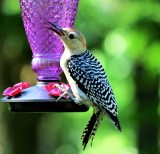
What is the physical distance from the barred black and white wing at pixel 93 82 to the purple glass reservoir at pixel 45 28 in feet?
1.11

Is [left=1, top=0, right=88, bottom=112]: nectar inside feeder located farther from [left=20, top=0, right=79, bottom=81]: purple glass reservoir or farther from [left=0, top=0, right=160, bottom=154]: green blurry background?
[left=0, top=0, right=160, bottom=154]: green blurry background

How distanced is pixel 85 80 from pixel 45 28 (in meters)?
0.73

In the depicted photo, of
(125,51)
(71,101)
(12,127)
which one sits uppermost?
(71,101)

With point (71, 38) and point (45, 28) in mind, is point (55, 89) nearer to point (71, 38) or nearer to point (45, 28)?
point (71, 38)

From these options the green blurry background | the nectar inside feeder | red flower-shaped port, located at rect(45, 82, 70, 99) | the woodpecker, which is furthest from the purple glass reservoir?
the green blurry background

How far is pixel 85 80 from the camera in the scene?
5.75 meters

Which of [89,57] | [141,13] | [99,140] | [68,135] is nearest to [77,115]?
[99,140]

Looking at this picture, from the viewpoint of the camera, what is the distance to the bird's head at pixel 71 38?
561 cm

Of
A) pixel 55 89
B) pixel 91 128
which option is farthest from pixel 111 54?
pixel 55 89

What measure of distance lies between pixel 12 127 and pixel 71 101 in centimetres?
717

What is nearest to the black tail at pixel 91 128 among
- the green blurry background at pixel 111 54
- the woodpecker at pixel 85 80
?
the woodpecker at pixel 85 80

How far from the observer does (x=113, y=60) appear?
13578mm

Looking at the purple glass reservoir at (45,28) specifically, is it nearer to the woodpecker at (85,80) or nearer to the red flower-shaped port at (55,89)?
the woodpecker at (85,80)

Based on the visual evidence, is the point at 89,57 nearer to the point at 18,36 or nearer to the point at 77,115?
Answer: the point at 18,36
